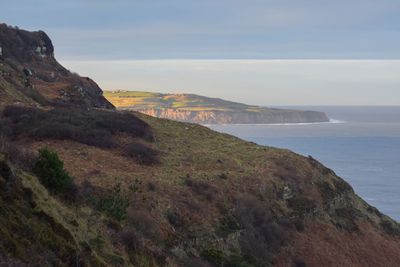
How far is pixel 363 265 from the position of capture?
37938 mm

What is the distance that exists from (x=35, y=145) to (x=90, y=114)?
9499 mm

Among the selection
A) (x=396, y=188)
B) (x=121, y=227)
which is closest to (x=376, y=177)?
(x=396, y=188)

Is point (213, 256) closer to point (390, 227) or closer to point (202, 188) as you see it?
point (202, 188)

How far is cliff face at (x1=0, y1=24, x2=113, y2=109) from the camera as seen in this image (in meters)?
48.9

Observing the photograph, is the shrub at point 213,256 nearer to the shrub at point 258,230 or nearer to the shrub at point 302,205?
the shrub at point 258,230

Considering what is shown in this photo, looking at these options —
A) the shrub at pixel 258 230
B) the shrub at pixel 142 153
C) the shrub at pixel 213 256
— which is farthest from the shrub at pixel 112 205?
the shrub at pixel 142 153

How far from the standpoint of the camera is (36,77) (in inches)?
2451

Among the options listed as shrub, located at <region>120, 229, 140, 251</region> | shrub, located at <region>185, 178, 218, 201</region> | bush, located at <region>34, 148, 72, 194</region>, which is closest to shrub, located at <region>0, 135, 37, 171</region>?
bush, located at <region>34, 148, 72, 194</region>

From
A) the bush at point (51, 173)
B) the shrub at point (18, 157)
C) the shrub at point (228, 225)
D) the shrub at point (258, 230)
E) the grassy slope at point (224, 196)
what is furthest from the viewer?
the shrub at point (258, 230)

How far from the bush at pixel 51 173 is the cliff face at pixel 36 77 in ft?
77.7

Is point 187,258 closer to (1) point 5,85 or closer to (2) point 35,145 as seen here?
(2) point 35,145

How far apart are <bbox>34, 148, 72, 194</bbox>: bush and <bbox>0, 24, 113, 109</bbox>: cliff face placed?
77.7ft

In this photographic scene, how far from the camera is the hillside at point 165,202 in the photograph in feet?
49.9

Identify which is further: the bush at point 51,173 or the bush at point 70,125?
the bush at point 70,125
